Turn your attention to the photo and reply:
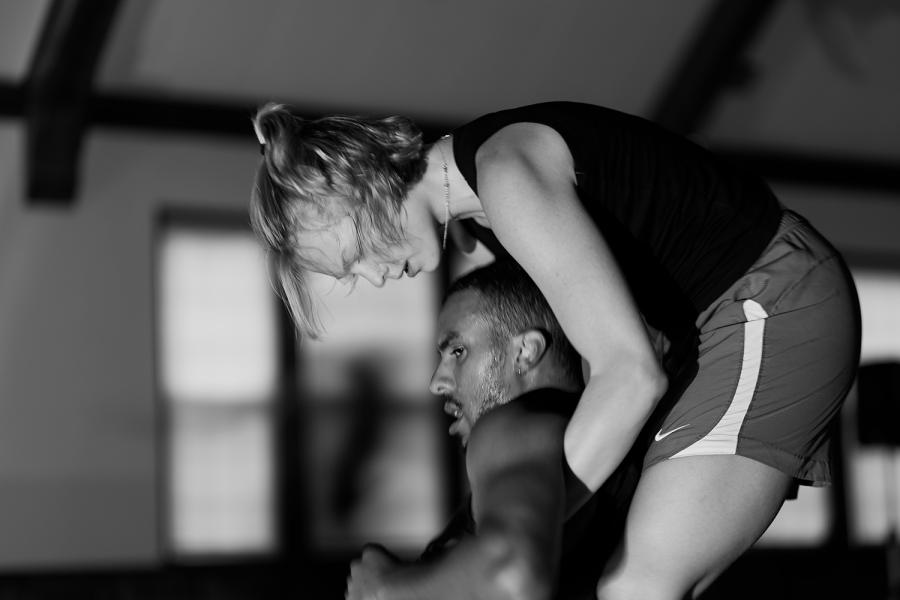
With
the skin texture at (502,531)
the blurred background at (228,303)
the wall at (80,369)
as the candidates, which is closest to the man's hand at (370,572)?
the skin texture at (502,531)

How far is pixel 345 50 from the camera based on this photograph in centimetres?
681

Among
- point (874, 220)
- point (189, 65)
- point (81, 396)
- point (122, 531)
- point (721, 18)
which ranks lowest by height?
point (122, 531)

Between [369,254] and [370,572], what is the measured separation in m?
Answer: 0.52

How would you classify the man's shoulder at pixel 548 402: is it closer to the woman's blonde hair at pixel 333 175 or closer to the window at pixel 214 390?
the woman's blonde hair at pixel 333 175

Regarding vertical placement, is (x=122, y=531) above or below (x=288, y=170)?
below

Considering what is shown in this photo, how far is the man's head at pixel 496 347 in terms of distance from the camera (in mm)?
1871

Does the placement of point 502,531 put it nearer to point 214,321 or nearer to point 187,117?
point 214,321

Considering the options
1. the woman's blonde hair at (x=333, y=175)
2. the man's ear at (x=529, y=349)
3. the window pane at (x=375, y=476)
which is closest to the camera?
the woman's blonde hair at (x=333, y=175)

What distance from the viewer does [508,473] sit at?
1.35m

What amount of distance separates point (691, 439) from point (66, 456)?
505 cm

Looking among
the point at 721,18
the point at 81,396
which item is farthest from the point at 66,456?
the point at 721,18

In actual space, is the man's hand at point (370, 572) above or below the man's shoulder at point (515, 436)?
below

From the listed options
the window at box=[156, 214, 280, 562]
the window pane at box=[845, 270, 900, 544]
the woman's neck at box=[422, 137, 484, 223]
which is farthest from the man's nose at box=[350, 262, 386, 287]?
the window pane at box=[845, 270, 900, 544]

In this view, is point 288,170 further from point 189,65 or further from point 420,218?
point 189,65
